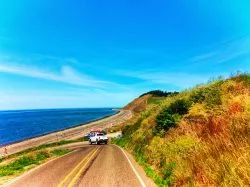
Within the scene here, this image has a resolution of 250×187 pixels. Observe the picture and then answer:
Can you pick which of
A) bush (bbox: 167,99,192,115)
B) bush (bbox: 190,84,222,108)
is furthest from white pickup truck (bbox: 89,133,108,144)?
bush (bbox: 190,84,222,108)

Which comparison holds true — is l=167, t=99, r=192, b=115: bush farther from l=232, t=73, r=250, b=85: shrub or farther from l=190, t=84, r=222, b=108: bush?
l=232, t=73, r=250, b=85: shrub

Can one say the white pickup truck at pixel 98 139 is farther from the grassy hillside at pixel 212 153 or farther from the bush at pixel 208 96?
the grassy hillside at pixel 212 153

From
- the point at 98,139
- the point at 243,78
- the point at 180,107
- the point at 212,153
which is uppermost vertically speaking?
the point at 243,78

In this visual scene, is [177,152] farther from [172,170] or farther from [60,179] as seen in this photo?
[60,179]

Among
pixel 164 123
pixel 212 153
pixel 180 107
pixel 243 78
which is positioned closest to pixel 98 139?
pixel 180 107

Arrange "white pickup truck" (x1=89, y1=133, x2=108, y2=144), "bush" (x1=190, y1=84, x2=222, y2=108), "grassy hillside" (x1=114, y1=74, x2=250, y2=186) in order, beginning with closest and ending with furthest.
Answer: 1. "grassy hillside" (x1=114, y1=74, x2=250, y2=186)
2. "bush" (x1=190, y1=84, x2=222, y2=108)
3. "white pickup truck" (x1=89, y1=133, x2=108, y2=144)

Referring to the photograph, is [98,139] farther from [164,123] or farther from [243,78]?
[243,78]

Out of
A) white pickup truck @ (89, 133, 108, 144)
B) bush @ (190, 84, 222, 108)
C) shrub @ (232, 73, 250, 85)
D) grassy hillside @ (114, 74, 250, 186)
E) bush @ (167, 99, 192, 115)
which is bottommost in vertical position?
white pickup truck @ (89, 133, 108, 144)

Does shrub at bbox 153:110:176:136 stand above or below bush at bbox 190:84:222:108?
below

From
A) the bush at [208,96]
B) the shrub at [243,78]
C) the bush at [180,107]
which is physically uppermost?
the shrub at [243,78]

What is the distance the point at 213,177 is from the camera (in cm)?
952

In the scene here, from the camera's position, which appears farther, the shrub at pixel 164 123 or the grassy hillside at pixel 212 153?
the shrub at pixel 164 123

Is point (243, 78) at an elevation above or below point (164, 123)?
above

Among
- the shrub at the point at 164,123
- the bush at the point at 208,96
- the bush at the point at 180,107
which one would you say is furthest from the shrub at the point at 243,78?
the shrub at the point at 164,123
